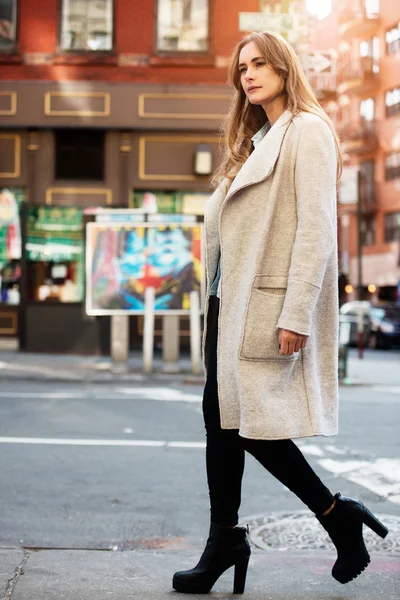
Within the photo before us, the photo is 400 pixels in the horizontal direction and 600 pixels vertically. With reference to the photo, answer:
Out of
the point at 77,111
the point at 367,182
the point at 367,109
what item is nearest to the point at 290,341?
the point at 77,111

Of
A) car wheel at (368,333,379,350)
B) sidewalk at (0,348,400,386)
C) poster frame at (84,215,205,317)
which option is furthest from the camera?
car wheel at (368,333,379,350)

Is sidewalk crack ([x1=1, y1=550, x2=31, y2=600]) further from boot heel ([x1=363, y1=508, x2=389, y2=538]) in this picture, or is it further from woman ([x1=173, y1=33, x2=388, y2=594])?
boot heel ([x1=363, y1=508, x2=389, y2=538])

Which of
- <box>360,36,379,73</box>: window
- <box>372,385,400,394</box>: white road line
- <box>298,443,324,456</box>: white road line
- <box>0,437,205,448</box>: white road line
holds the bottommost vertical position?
<box>298,443,324,456</box>: white road line

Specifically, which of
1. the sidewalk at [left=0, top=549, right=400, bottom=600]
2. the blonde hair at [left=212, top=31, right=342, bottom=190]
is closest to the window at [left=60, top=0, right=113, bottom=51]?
the blonde hair at [left=212, top=31, right=342, bottom=190]

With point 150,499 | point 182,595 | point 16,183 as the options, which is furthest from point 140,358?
point 182,595

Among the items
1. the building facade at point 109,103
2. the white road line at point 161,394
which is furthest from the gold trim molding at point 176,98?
the white road line at point 161,394

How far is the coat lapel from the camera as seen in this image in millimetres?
3289

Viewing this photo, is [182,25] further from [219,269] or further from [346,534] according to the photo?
[346,534]

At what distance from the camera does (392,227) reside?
46312 mm

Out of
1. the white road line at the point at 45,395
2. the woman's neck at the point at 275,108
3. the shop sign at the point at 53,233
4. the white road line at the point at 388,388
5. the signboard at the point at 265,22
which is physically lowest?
the white road line at the point at 388,388

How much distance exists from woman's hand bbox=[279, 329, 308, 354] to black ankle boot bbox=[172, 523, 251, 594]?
2.45 ft

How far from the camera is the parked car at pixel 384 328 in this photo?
2912 centimetres

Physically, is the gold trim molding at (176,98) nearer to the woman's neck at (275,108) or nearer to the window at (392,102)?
the woman's neck at (275,108)

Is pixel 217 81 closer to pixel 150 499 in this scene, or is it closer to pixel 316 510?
pixel 150 499
